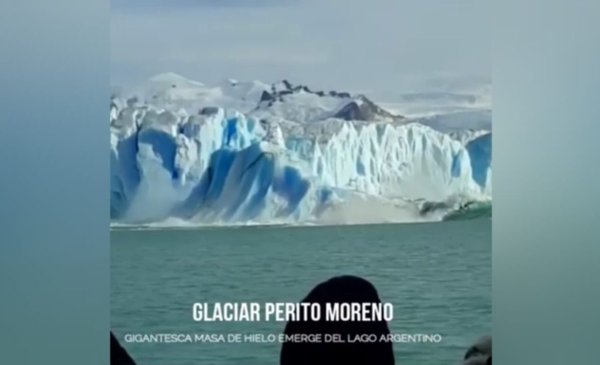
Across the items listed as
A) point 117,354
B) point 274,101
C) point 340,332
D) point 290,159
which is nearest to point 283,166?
point 290,159

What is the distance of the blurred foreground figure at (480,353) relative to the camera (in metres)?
1.96

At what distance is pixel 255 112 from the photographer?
76.9 inches

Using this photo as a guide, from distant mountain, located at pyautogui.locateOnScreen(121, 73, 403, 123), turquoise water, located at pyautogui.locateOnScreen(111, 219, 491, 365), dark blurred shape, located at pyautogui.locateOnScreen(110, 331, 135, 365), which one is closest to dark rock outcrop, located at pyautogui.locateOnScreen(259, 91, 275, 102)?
distant mountain, located at pyautogui.locateOnScreen(121, 73, 403, 123)

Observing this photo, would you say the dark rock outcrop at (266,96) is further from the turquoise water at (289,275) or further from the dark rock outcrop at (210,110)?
the turquoise water at (289,275)

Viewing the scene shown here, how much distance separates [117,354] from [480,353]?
34.7 inches

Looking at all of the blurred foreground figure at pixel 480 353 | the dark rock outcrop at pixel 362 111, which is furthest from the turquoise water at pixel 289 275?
the dark rock outcrop at pixel 362 111

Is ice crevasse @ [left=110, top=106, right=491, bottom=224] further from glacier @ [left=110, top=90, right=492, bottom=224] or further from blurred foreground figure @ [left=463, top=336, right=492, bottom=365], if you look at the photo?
blurred foreground figure @ [left=463, top=336, right=492, bottom=365]

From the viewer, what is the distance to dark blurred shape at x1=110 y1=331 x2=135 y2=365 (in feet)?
6.50

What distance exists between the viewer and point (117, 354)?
1986 millimetres

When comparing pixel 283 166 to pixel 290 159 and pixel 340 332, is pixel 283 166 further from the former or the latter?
pixel 340 332

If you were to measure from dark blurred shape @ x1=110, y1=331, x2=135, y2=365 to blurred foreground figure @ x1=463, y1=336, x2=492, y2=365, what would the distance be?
81cm

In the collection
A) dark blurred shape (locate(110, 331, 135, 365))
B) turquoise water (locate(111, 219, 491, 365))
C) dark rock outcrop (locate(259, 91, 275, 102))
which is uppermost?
dark rock outcrop (locate(259, 91, 275, 102))
